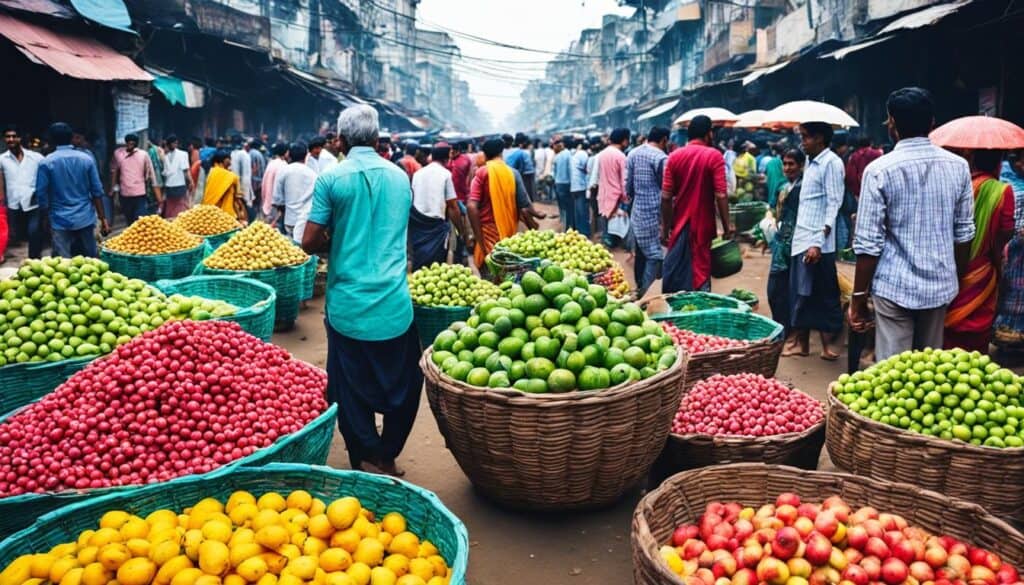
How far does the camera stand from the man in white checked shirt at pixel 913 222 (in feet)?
13.0

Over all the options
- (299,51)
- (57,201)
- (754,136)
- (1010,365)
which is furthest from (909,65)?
(299,51)

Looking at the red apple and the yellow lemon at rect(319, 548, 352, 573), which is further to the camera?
the red apple

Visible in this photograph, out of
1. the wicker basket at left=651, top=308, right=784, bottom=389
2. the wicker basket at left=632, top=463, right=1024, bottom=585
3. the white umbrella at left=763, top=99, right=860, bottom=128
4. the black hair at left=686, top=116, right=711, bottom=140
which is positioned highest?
the white umbrella at left=763, top=99, right=860, bottom=128

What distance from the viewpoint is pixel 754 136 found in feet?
67.2

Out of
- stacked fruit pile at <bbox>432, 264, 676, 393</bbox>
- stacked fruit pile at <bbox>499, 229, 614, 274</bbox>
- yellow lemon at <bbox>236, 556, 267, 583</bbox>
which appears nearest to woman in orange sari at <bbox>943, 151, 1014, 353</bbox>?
stacked fruit pile at <bbox>432, 264, 676, 393</bbox>

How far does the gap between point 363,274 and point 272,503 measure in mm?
1431

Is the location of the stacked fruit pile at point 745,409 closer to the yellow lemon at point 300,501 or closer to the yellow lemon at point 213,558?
the yellow lemon at point 300,501

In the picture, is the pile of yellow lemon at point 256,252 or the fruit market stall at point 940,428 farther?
the pile of yellow lemon at point 256,252

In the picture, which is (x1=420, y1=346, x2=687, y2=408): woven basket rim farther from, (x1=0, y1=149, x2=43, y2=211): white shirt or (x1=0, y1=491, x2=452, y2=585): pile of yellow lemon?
(x1=0, y1=149, x2=43, y2=211): white shirt

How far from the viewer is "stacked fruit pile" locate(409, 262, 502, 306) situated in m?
6.24

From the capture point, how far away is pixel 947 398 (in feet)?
11.0

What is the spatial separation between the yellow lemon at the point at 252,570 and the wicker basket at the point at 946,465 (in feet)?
8.45

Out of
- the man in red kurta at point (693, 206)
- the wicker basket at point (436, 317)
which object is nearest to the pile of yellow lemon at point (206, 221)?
the wicker basket at point (436, 317)

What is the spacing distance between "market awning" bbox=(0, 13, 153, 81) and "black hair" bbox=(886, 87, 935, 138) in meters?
10.7
